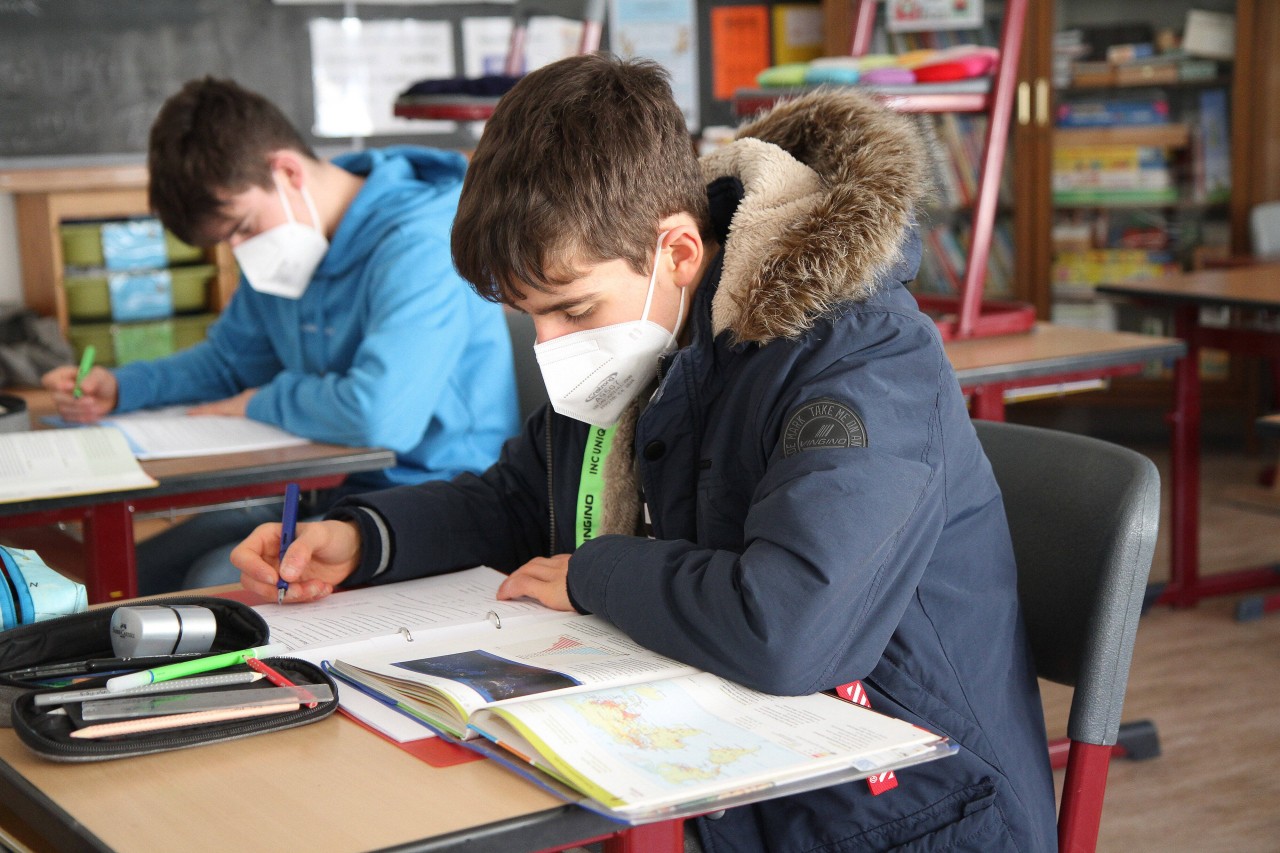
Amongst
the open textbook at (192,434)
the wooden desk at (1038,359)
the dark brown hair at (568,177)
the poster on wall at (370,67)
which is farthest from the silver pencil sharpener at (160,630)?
the poster on wall at (370,67)

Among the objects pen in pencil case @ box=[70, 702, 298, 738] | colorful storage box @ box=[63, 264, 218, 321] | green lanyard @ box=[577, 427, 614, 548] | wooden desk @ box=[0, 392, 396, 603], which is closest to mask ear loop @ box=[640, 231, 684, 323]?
green lanyard @ box=[577, 427, 614, 548]

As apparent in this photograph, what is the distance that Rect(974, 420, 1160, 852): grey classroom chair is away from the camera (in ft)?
3.91

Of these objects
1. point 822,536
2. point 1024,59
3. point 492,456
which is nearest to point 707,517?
point 822,536

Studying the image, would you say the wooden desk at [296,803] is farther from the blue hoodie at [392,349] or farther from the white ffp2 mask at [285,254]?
the white ffp2 mask at [285,254]

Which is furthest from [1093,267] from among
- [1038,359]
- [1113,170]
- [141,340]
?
[141,340]

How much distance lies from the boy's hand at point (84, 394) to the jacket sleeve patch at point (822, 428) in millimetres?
1554

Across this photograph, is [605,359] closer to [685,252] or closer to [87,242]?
[685,252]

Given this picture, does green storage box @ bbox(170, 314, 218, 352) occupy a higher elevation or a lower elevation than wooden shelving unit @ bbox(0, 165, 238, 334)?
lower

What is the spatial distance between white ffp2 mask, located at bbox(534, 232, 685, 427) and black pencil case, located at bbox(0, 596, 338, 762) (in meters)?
0.36

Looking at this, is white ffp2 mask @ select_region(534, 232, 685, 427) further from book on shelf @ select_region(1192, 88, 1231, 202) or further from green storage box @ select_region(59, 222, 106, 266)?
book on shelf @ select_region(1192, 88, 1231, 202)

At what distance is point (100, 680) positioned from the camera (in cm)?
98

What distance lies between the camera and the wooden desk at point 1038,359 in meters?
2.50

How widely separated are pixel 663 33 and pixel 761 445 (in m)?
4.09

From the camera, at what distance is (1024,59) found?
183 inches
